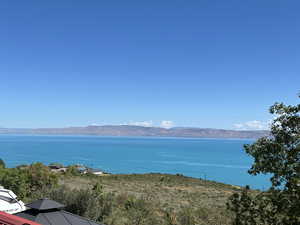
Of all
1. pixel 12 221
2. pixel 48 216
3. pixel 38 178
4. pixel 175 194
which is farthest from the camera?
pixel 175 194

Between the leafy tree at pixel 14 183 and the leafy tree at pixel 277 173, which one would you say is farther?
the leafy tree at pixel 14 183

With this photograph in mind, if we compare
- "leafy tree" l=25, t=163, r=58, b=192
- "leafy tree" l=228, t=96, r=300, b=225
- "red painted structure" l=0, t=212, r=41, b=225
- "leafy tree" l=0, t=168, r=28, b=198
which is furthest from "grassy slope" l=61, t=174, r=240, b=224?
"red painted structure" l=0, t=212, r=41, b=225

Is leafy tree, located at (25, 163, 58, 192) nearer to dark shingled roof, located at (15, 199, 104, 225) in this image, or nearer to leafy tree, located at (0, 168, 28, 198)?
leafy tree, located at (0, 168, 28, 198)

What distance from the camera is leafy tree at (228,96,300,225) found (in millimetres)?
5047

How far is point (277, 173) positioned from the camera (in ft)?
17.4

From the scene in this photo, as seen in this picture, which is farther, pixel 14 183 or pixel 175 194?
pixel 175 194

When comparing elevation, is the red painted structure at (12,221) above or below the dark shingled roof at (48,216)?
above

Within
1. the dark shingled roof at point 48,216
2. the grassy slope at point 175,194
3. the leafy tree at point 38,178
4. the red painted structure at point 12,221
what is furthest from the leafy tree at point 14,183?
the red painted structure at point 12,221

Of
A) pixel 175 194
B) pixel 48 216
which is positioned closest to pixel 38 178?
pixel 175 194

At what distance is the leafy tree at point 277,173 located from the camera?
5047 millimetres

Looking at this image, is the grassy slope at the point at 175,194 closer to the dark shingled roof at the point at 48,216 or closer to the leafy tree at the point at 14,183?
the leafy tree at the point at 14,183

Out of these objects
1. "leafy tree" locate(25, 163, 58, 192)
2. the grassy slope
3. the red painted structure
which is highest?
the red painted structure

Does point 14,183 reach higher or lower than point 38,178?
higher

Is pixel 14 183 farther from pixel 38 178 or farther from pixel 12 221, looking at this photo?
pixel 12 221
